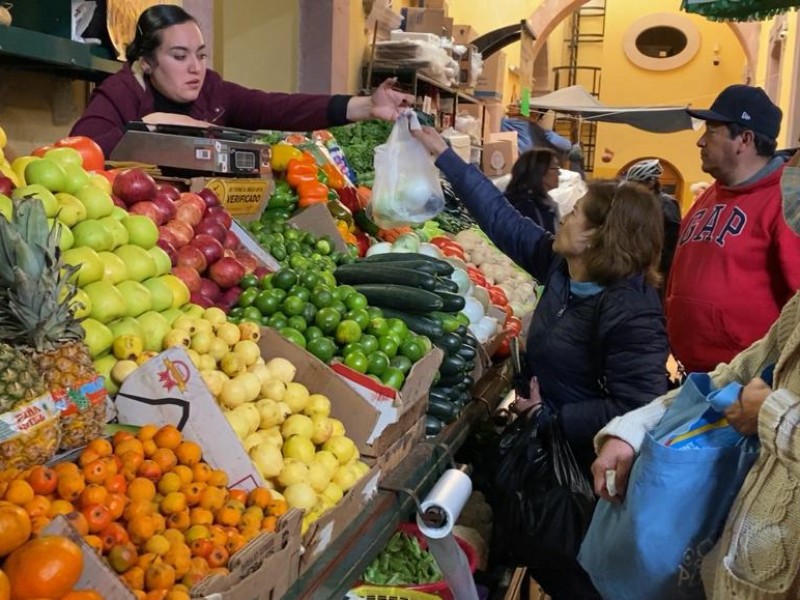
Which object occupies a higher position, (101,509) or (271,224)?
(271,224)

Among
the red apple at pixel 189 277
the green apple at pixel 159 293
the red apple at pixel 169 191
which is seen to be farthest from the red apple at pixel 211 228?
the green apple at pixel 159 293

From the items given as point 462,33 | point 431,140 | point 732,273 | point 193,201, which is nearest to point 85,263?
point 193,201

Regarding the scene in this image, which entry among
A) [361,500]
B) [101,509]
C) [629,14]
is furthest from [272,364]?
[629,14]

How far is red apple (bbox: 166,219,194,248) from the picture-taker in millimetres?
2521

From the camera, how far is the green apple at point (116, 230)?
2.11 m

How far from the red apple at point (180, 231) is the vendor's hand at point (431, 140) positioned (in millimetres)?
1207

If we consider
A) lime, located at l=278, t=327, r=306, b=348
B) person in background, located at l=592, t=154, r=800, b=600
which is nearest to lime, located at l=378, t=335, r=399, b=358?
lime, located at l=278, t=327, r=306, b=348

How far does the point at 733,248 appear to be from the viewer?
358 centimetres

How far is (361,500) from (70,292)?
0.81 metres

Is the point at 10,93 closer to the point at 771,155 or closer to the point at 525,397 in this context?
the point at 525,397

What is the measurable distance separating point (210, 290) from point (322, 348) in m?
0.44

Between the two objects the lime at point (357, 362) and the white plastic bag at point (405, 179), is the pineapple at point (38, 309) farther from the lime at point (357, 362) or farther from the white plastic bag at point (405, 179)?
the white plastic bag at point (405, 179)

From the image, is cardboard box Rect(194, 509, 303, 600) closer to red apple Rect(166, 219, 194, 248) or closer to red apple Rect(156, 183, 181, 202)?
red apple Rect(166, 219, 194, 248)

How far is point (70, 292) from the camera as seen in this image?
1.65 m
